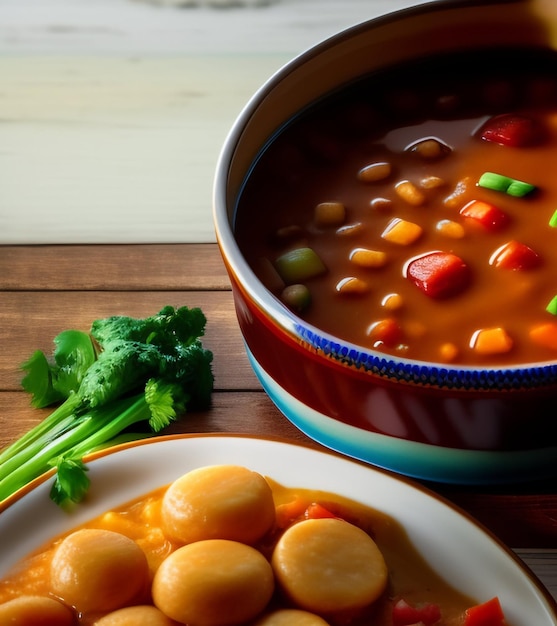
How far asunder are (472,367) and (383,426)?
16cm

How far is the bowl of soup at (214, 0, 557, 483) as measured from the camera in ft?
3.92

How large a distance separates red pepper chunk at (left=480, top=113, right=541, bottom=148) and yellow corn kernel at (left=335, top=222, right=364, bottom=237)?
289mm

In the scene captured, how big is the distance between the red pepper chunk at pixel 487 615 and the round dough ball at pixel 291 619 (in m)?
0.17

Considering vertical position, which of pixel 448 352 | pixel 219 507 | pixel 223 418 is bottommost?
pixel 223 418

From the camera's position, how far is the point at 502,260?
1336 millimetres

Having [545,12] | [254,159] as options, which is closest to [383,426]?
[254,159]

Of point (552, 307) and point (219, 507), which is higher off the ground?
point (552, 307)

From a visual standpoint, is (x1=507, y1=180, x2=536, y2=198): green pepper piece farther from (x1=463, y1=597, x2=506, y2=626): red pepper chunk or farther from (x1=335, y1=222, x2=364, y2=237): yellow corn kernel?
(x1=463, y1=597, x2=506, y2=626): red pepper chunk

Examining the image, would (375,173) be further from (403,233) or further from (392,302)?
(392,302)

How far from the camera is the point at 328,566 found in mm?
1150

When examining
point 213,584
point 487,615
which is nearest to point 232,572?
point 213,584

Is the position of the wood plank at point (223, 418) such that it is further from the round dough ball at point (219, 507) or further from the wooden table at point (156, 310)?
the round dough ball at point (219, 507)

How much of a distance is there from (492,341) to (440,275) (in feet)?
0.39

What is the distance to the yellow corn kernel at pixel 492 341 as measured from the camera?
123 cm
